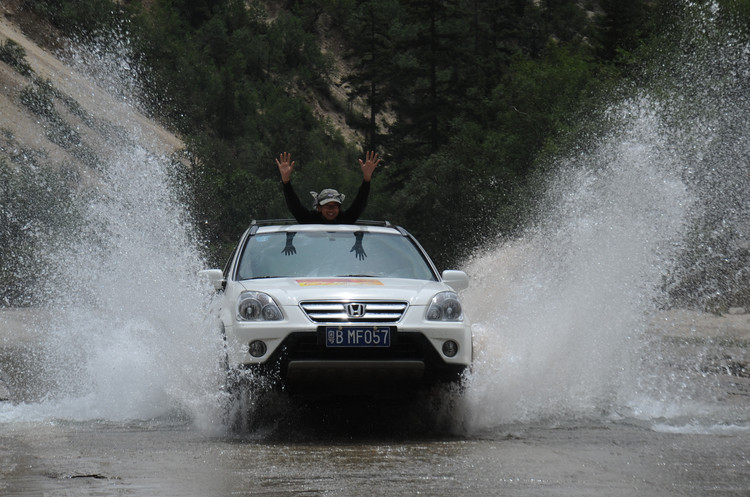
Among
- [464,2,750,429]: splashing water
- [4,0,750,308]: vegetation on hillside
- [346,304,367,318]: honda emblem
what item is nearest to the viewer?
[346,304,367,318]: honda emblem

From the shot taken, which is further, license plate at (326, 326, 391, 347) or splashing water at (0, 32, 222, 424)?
splashing water at (0, 32, 222, 424)

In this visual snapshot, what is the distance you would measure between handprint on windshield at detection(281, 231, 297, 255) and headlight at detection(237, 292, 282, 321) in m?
1.09

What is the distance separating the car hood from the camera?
7.86m

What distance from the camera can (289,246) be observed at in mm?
9109

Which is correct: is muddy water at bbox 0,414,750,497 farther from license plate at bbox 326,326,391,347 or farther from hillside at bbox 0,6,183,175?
hillside at bbox 0,6,183,175

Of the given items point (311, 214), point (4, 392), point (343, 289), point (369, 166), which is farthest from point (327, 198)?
point (4, 392)

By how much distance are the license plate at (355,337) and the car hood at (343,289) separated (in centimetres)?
24

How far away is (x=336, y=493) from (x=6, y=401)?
5510 millimetres

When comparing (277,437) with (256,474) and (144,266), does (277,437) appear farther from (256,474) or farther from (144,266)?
(144,266)

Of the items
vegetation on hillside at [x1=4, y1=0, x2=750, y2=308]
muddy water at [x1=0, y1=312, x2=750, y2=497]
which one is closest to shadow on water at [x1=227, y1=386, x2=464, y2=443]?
muddy water at [x1=0, y1=312, x2=750, y2=497]

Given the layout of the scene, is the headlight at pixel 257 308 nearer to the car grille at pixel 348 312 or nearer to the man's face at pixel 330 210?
the car grille at pixel 348 312

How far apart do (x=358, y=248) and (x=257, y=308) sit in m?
1.56

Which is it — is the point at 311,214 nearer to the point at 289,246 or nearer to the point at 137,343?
the point at 289,246

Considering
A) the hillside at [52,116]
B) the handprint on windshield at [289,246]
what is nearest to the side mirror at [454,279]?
the handprint on windshield at [289,246]
